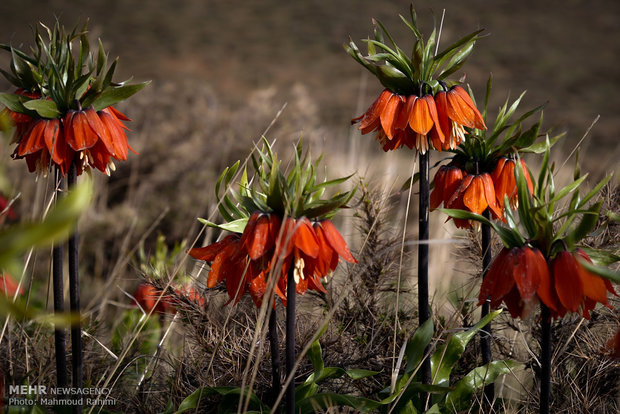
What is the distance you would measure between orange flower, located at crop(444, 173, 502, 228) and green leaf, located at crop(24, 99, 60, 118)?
93cm

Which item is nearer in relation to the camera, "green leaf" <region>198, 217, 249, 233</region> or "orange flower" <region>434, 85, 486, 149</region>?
"green leaf" <region>198, 217, 249, 233</region>

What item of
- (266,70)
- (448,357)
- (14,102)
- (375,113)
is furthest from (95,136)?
(266,70)

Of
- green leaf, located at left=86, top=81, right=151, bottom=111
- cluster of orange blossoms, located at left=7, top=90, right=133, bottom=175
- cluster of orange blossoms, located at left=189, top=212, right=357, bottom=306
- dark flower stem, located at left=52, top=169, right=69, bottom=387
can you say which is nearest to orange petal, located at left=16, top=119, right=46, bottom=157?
cluster of orange blossoms, located at left=7, top=90, right=133, bottom=175

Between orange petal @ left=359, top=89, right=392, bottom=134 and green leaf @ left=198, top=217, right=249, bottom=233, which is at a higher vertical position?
orange petal @ left=359, top=89, right=392, bottom=134

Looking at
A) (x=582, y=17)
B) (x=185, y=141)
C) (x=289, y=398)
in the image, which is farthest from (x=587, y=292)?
(x=582, y=17)

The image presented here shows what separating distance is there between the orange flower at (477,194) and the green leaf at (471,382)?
1.26ft

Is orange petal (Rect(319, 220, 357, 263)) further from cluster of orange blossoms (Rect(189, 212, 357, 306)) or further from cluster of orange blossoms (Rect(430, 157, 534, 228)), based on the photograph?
cluster of orange blossoms (Rect(430, 157, 534, 228))

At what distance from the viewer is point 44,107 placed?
1238mm

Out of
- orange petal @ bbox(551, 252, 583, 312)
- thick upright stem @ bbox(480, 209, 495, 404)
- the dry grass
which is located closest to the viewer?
orange petal @ bbox(551, 252, 583, 312)

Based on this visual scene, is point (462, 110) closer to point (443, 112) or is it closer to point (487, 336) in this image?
point (443, 112)

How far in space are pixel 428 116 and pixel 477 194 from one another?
22 cm

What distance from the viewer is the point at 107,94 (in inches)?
51.1

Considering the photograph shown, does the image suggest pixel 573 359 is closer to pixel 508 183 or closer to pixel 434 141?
pixel 508 183

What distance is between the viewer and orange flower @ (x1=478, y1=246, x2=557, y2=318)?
104cm
